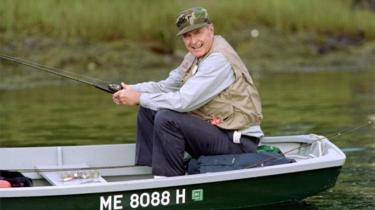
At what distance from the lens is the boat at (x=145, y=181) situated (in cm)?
671

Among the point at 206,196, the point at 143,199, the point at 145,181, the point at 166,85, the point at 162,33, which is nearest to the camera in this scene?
the point at 145,181

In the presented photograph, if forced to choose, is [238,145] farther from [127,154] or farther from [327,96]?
[327,96]

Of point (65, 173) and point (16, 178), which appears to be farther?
point (65, 173)

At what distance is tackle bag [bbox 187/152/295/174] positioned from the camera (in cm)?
738

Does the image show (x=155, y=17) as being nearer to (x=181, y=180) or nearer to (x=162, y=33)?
(x=162, y=33)

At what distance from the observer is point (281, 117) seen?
13594 millimetres

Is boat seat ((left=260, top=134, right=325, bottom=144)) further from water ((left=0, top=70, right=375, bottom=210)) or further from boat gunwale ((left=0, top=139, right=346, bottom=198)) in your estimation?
boat gunwale ((left=0, top=139, right=346, bottom=198))

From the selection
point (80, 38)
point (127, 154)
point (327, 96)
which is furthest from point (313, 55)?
point (127, 154)

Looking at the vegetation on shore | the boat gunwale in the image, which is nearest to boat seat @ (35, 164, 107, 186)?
the boat gunwale

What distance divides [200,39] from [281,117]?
20.8ft

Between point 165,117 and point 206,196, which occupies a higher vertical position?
point 165,117

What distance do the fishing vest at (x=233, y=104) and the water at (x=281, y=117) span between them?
784 mm

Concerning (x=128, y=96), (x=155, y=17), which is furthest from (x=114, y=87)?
(x=155, y=17)

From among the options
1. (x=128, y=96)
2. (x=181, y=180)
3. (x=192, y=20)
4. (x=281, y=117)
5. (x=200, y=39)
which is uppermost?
(x=192, y=20)
